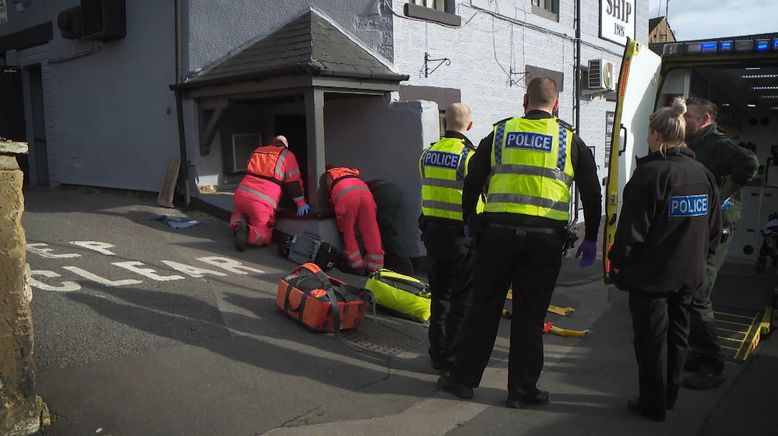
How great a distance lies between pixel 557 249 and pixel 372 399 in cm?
157

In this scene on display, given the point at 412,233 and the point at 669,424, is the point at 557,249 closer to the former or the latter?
the point at 669,424

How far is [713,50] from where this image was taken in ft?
21.7

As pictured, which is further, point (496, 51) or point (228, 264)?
point (496, 51)

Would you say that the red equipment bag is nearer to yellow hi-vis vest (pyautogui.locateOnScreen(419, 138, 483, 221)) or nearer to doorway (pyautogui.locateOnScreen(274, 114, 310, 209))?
yellow hi-vis vest (pyautogui.locateOnScreen(419, 138, 483, 221))

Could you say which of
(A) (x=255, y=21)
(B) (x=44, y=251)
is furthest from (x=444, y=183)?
(A) (x=255, y=21)

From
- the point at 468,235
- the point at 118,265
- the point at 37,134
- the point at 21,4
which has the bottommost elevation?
the point at 118,265

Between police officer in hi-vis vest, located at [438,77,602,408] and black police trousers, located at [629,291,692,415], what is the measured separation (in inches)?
19.8

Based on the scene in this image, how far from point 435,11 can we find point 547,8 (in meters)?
4.17

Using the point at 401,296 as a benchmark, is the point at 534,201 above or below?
above

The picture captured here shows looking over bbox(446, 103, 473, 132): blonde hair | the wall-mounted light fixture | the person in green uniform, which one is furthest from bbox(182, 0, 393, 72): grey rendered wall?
the wall-mounted light fixture

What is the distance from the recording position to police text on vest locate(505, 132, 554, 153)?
389 cm

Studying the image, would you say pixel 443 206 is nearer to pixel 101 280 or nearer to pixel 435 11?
pixel 101 280

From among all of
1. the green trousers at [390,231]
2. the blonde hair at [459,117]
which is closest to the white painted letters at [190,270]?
the green trousers at [390,231]

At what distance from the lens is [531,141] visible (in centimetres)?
391
